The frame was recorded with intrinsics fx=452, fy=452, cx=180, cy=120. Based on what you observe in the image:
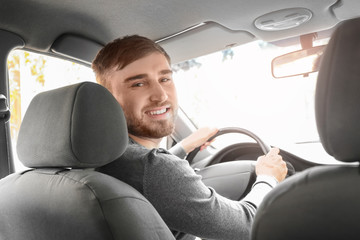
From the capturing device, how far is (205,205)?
178 centimetres

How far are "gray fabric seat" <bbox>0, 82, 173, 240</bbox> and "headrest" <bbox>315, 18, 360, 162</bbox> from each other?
2.16 ft

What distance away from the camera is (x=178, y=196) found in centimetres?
176

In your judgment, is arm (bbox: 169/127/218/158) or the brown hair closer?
the brown hair

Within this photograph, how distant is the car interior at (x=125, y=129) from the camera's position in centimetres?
110

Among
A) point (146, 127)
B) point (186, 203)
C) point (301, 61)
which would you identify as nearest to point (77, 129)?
point (186, 203)

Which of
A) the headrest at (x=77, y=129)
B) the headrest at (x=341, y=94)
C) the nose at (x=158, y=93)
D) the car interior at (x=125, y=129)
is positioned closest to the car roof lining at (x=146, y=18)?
the car interior at (x=125, y=129)

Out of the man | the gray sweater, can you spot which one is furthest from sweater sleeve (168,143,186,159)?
the gray sweater

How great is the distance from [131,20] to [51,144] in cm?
118

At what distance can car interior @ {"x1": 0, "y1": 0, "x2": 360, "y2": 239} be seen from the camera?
1.10m

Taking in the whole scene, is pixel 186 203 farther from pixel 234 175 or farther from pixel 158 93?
pixel 234 175

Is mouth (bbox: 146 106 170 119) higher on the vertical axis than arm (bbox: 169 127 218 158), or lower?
higher

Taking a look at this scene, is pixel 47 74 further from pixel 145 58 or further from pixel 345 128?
pixel 345 128

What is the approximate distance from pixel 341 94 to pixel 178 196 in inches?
33.8

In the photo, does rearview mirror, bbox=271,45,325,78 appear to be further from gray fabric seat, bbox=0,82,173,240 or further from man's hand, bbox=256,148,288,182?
gray fabric seat, bbox=0,82,173,240
